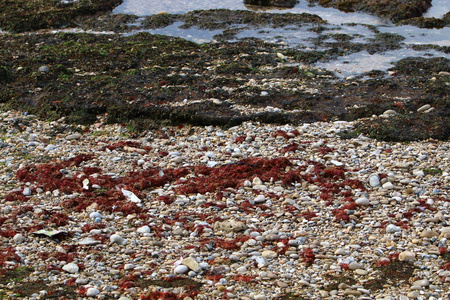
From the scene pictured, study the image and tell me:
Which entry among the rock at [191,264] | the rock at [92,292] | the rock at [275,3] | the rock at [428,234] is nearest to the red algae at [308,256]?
the rock at [191,264]

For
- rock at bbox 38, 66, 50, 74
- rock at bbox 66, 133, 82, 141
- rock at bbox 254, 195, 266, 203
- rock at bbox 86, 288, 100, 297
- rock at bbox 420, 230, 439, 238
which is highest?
rock at bbox 38, 66, 50, 74

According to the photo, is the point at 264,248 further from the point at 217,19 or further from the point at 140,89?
the point at 217,19

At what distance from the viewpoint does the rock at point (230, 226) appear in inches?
290

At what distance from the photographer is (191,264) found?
6434mm

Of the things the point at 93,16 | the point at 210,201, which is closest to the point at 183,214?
the point at 210,201

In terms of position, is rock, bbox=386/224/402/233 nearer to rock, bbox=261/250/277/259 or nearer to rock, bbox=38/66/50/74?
rock, bbox=261/250/277/259

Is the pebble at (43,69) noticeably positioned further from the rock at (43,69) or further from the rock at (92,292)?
the rock at (92,292)

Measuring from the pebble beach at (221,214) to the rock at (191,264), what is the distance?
14 millimetres

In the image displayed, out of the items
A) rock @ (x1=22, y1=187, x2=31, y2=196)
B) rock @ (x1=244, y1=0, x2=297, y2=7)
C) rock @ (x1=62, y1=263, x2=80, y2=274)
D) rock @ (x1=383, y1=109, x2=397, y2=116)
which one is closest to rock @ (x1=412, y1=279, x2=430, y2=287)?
rock @ (x1=62, y1=263, x2=80, y2=274)

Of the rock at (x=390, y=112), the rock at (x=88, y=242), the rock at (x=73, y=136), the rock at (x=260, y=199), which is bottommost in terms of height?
the rock at (x=88, y=242)

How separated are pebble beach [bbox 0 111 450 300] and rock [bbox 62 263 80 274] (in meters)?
0.02

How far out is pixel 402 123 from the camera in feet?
34.8

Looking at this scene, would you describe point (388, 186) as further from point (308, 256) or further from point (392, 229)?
point (308, 256)

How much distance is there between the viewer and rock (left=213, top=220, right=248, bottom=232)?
24.2 feet
